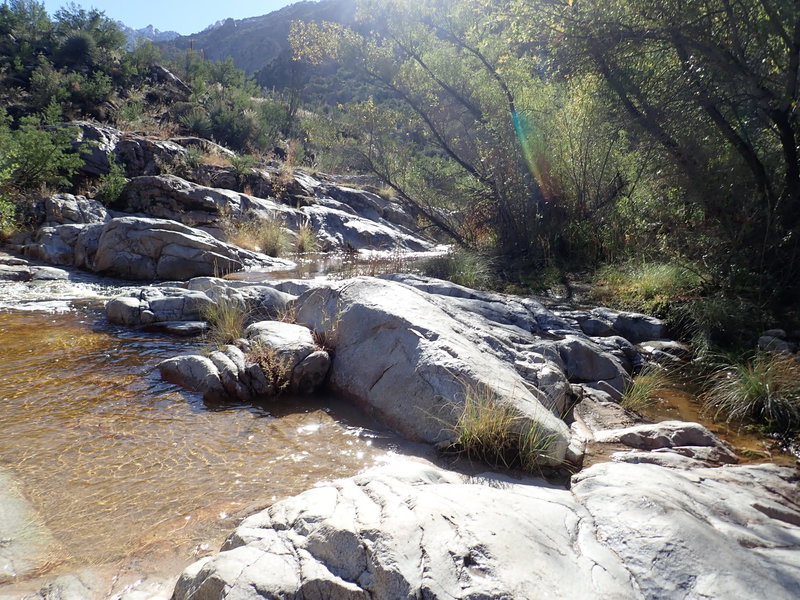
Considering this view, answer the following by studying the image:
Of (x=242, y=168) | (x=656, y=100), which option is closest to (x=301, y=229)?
(x=242, y=168)

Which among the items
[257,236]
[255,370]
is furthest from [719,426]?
[257,236]

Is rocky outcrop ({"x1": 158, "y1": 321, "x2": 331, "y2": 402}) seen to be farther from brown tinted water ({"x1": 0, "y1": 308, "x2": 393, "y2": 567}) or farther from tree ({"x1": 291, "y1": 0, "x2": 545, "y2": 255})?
tree ({"x1": 291, "y1": 0, "x2": 545, "y2": 255})

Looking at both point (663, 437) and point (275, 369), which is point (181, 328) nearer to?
point (275, 369)

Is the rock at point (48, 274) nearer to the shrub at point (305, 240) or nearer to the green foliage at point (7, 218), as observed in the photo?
the green foliage at point (7, 218)

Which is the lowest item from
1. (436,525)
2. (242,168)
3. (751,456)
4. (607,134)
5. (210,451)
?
(210,451)

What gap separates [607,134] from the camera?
7770mm

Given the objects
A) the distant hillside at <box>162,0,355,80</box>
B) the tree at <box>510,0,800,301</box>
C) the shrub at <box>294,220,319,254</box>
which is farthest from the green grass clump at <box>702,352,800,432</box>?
the distant hillside at <box>162,0,355,80</box>

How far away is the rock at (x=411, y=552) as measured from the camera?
5.44 feet

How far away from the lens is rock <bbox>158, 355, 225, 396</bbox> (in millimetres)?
4258

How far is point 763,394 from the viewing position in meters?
4.16

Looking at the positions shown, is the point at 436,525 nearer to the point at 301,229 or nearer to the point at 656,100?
the point at 656,100

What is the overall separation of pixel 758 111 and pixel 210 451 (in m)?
6.96

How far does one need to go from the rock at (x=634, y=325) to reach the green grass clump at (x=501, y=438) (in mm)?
3677


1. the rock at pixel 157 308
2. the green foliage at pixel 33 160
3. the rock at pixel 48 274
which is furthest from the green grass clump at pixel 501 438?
the green foliage at pixel 33 160
